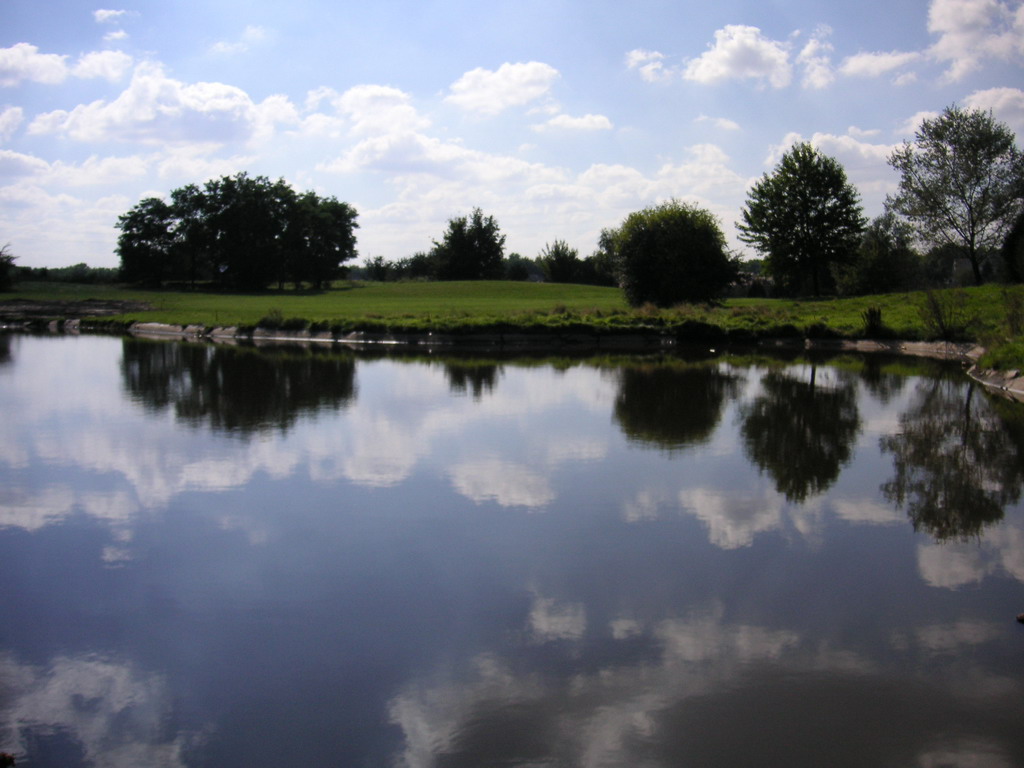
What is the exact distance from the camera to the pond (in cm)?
465

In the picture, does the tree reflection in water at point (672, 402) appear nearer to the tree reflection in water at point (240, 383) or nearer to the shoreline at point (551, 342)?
the tree reflection in water at point (240, 383)

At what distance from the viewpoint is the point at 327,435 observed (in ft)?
42.1

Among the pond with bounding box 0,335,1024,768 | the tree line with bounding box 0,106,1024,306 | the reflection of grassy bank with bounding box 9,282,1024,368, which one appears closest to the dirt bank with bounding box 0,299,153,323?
the reflection of grassy bank with bounding box 9,282,1024,368

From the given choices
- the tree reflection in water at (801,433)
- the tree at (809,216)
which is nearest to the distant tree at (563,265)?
the tree at (809,216)

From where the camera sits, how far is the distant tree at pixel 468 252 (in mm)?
85375

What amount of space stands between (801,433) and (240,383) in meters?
11.9

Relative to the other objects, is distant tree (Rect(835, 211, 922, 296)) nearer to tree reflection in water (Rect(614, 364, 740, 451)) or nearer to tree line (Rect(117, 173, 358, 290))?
tree reflection in water (Rect(614, 364, 740, 451))

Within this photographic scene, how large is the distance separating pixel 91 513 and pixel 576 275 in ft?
249

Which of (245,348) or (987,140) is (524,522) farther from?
(987,140)

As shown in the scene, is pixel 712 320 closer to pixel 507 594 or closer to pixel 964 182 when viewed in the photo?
pixel 964 182

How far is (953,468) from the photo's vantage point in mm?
11086

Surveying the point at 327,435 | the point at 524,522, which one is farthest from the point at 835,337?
the point at 524,522

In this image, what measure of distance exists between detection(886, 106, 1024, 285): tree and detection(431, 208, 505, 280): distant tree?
47.1m

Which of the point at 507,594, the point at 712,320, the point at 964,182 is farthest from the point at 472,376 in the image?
the point at 964,182
